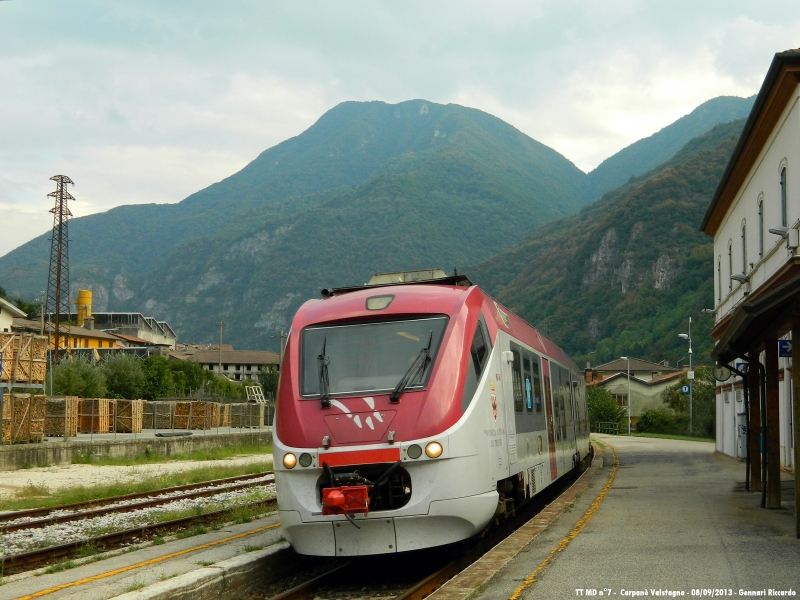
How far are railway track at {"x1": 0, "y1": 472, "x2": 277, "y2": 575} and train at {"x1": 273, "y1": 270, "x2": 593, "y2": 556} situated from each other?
3.69 m

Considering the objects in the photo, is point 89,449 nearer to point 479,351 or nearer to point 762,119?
point 762,119

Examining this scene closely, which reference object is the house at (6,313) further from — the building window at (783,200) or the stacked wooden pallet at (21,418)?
the building window at (783,200)

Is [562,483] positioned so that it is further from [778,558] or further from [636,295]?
[636,295]

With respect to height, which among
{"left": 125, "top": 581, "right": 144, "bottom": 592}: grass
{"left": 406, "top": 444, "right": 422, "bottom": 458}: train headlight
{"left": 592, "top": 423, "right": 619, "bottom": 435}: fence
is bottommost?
{"left": 592, "top": 423, "right": 619, "bottom": 435}: fence

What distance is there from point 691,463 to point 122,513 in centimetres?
1773

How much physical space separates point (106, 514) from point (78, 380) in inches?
1578

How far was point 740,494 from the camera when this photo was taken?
17219mm

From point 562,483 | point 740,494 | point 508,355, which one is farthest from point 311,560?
point 562,483

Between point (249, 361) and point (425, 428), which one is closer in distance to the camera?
point (425, 428)

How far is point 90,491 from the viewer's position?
2138 cm

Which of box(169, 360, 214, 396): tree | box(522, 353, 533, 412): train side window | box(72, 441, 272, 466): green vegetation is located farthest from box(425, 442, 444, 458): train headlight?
box(169, 360, 214, 396): tree

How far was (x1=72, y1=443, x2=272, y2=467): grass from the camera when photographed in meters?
32.8

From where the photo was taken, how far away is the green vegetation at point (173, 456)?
32869 mm

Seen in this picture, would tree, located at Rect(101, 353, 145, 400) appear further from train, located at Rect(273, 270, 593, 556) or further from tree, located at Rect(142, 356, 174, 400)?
train, located at Rect(273, 270, 593, 556)
